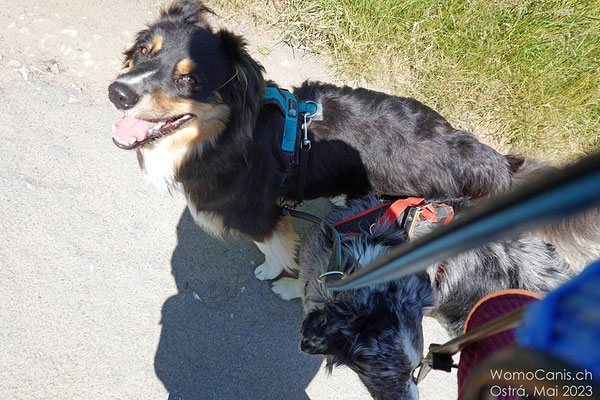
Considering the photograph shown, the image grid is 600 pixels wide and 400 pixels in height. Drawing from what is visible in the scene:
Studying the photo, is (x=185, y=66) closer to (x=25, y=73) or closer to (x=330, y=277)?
(x=330, y=277)

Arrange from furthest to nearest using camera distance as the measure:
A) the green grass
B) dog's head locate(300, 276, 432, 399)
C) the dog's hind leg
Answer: the green grass < the dog's hind leg < dog's head locate(300, 276, 432, 399)

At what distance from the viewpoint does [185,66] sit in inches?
84.0

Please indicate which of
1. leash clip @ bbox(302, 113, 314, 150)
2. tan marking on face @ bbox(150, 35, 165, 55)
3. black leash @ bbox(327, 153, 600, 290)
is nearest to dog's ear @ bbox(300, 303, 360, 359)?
leash clip @ bbox(302, 113, 314, 150)

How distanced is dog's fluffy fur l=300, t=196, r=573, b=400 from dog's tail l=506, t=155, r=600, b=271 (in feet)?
0.44

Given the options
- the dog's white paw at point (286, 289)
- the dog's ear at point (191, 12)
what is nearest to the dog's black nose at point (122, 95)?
the dog's ear at point (191, 12)

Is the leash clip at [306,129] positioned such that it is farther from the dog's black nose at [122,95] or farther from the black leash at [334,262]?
the dog's black nose at [122,95]

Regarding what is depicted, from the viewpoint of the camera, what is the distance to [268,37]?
376cm

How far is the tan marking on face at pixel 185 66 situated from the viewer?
2.13m

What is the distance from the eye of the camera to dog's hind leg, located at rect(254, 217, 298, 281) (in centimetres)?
279

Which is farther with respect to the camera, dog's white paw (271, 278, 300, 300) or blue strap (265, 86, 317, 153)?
dog's white paw (271, 278, 300, 300)

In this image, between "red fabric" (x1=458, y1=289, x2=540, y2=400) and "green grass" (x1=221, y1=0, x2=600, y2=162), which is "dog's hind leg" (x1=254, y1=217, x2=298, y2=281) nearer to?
"red fabric" (x1=458, y1=289, x2=540, y2=400)

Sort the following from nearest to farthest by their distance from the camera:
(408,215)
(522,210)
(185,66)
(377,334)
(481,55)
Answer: (522,210) → (377,334) → (185,66) → (408,215) → (481,55)

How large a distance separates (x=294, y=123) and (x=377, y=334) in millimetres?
1326

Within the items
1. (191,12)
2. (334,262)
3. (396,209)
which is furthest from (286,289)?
(191,12)
